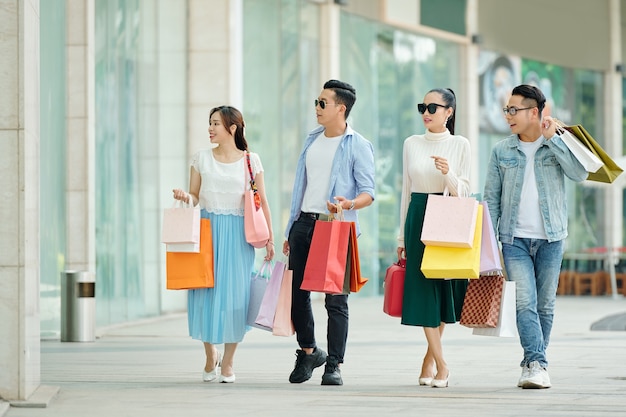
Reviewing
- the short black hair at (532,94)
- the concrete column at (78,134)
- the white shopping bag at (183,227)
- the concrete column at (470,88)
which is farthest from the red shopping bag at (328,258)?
the concrete column at (470,88)

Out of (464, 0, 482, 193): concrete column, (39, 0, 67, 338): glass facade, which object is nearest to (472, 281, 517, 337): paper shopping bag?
(39, 0, 67, 338): glass facade

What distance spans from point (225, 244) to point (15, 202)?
6.30 ft

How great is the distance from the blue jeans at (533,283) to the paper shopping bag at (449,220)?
0.43m

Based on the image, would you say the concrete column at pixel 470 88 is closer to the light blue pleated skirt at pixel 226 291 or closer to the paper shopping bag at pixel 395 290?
the light blue pleated skirt at pixel 226 291

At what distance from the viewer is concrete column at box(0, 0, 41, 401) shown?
25.6ft

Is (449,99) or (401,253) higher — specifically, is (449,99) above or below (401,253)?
above

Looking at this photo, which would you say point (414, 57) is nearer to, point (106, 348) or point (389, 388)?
point (106, 348)

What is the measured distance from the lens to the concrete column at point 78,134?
49.7ft

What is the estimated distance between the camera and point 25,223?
786cm

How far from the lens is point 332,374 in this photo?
910cm

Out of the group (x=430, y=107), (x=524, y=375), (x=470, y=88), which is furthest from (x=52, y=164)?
(x=470, y=88)

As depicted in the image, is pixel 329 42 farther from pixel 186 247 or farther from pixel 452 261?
pixel 452 261

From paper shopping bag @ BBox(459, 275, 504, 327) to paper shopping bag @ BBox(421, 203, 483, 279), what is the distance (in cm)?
21

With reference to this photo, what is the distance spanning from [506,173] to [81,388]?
299 cm
